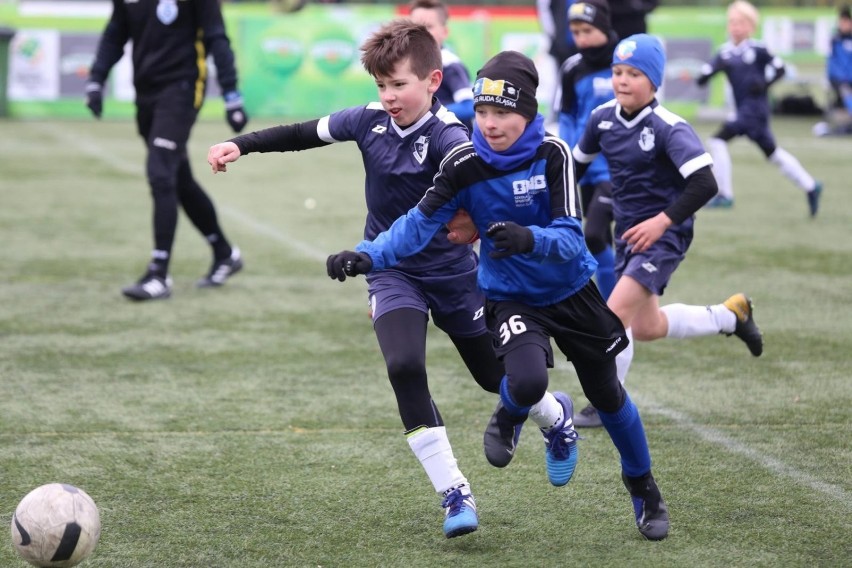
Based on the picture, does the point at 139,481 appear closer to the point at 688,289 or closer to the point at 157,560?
the point at 157,560

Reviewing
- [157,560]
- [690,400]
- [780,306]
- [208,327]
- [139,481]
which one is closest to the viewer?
[157,560]

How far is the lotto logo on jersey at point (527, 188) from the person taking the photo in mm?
4316

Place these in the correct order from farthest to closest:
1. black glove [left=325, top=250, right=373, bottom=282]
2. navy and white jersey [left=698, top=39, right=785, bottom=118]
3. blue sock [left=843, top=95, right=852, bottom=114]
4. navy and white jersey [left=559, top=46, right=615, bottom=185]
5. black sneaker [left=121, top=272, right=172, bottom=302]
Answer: blue sock [left=843, top=95, right=852, bottom=114], navy and white jersey [left=698, top=39, right=785, bottom=118], black sneaker [left=121, top=272, right=172, bottom=302], navy and white jersey [left=559, top=46, right=615, bottom=185], black glove [left=325, top=250, right=373, bottom=282]

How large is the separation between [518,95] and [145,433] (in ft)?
8.18

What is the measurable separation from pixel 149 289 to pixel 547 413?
4.70 metres

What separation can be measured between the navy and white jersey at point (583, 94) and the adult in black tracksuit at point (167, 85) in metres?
2.49

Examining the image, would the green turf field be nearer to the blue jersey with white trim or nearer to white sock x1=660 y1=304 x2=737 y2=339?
white sock x1=660 y1=304 x2=737 y2=339

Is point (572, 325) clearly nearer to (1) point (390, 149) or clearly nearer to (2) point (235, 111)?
(1) point (390, 149)

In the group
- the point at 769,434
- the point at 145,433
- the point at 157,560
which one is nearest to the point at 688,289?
the point at 769,434

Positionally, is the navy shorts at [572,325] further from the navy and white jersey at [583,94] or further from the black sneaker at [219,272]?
the black sneaker at [219,272]

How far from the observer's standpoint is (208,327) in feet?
26.2

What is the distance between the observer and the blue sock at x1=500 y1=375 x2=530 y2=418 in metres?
4.42

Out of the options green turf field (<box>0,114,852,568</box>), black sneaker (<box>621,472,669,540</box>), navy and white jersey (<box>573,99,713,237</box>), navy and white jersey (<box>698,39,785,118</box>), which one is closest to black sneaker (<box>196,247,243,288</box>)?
green turf field (<box>0,114,852,568</box>)

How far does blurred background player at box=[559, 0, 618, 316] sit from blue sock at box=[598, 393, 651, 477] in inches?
110
